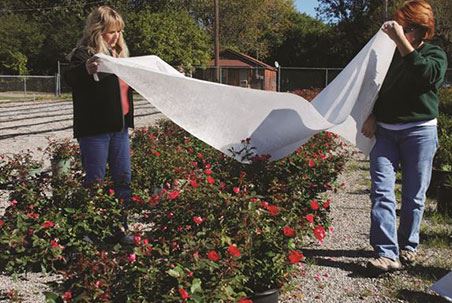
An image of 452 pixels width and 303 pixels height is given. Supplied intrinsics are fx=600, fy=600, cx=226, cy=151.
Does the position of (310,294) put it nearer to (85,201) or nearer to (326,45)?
(85,201)

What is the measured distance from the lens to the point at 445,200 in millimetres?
5684

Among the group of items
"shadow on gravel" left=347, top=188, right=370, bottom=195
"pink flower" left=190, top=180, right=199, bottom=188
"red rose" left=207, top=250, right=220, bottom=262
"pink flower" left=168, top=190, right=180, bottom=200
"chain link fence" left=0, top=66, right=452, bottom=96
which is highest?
"chain link fence" left=0, top=66, right=452, bottom=96

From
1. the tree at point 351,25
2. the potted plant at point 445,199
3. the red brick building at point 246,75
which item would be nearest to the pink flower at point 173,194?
the potted plant at point 445,199

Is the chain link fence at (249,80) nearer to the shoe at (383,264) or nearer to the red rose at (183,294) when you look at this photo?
the shoe at (383,264)

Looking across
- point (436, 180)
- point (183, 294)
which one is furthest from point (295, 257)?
point (436, 180)

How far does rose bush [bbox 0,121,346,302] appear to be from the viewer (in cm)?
260

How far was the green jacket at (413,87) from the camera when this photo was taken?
3631 mm

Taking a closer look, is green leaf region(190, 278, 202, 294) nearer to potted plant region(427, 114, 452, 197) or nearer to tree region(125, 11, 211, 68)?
potted plant region(427, 114, 452, 197)

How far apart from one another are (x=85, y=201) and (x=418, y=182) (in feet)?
7.25

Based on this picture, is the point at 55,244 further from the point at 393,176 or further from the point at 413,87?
the point at 413,87

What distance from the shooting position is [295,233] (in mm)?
3240

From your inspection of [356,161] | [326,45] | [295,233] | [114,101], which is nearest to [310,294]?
[295,233]

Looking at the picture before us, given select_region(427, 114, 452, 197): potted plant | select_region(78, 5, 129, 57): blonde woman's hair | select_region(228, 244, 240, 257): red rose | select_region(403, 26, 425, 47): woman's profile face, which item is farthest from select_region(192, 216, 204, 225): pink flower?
select_region(427, 114, 452, 197): potted plant

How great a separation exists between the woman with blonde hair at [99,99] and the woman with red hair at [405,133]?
1.76 meters
